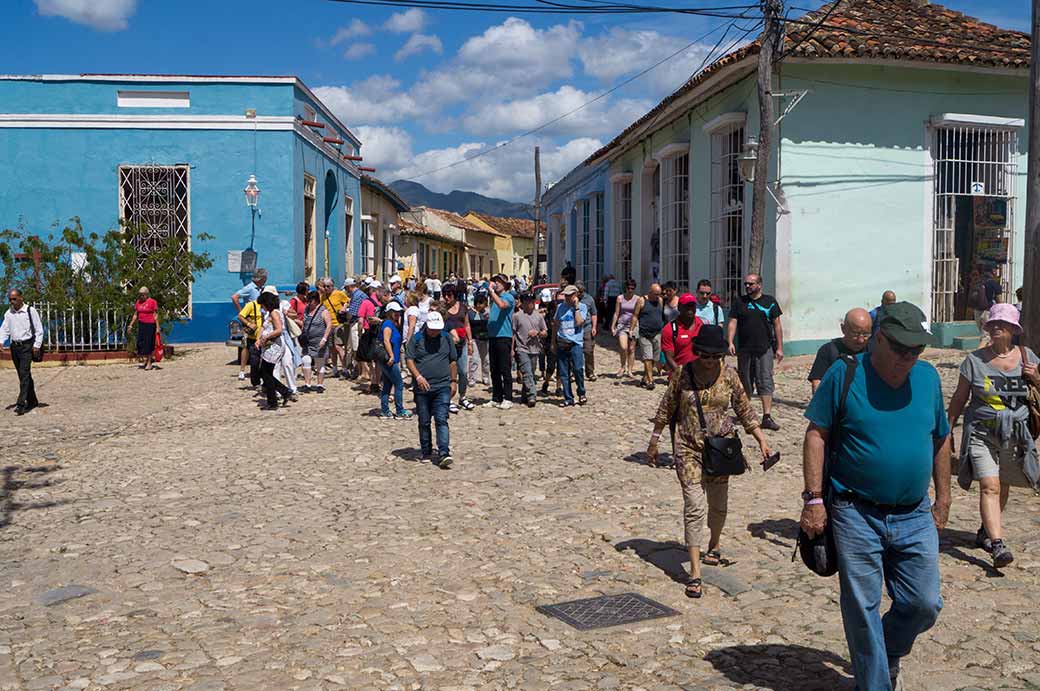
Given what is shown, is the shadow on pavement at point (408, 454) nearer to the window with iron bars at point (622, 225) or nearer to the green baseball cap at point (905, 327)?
the green baseball cap at point (905, 327)

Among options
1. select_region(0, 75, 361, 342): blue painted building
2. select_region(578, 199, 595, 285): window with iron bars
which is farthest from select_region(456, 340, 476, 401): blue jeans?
select_region(578, 199, 595, 285): window with iron bars

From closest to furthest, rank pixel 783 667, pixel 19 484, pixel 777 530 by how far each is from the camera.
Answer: pixel 783 667, pixel 777 530, pixel 19 484

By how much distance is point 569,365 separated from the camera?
12547 mm

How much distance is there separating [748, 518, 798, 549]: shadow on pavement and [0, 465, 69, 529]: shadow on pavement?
5325 mm

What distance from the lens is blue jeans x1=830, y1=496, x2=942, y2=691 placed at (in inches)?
143

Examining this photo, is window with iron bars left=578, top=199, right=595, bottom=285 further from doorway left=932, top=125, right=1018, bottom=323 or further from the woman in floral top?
the woman in floral top

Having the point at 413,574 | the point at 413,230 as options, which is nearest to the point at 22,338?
the point at 413,574

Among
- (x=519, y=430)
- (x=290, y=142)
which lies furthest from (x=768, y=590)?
(x=290, y=142)

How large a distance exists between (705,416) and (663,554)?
1.05 metres

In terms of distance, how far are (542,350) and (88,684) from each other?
9094 millimetres

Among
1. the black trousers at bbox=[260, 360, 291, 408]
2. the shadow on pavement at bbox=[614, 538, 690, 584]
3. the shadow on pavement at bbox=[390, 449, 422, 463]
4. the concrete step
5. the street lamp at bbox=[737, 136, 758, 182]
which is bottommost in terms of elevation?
the shadow on pavement at bbox=[614, 538, 690, 584]

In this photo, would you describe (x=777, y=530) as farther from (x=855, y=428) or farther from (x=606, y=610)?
(x=855, y=428)

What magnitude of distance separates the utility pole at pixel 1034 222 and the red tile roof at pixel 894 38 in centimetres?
636

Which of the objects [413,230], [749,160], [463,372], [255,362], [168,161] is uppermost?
[168,161]
